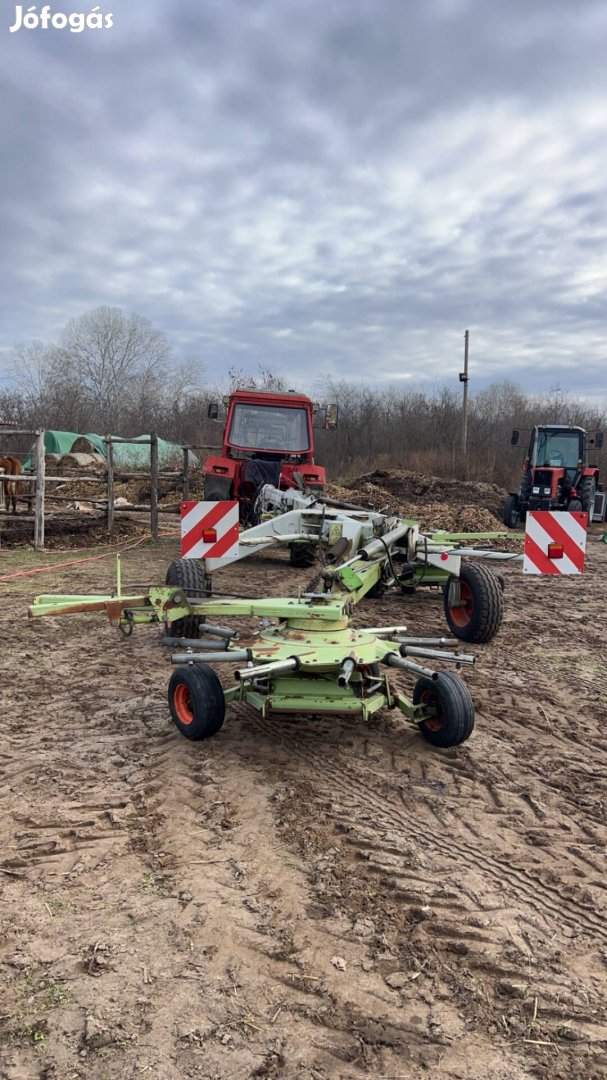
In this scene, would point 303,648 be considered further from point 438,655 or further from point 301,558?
point 301,558

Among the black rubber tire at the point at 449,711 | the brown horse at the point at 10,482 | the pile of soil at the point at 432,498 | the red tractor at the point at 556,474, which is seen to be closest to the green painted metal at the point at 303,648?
the black rubber tire at the point at 449,711

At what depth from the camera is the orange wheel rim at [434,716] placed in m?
3.83

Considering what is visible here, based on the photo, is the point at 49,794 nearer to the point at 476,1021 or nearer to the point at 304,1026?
the point at 304,1026

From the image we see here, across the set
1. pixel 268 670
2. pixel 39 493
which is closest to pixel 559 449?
pixel 39 493

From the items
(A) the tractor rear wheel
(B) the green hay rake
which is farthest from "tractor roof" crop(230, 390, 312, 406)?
(A) the tractor rear wheel

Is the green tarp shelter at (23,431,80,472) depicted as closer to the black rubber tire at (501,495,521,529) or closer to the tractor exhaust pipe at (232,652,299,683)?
the black rubber tire at (501,495,521,529)

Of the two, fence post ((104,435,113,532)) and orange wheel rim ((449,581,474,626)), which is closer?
orange wheel rim ((449,581,474,626))

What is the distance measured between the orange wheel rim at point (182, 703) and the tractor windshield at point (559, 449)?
46.0ft

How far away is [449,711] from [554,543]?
7.13ft

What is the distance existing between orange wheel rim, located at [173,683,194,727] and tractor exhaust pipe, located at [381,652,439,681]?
3.60ft

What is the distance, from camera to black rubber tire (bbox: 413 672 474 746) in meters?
3.72

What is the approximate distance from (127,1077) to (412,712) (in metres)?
2.32

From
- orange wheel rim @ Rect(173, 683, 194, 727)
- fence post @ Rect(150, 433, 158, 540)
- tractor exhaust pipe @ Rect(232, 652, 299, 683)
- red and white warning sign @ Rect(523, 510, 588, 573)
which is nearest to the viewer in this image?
tractor exhaust pipe @ Rect(232, 652, 299, 683)

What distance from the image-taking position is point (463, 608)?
6402mm
